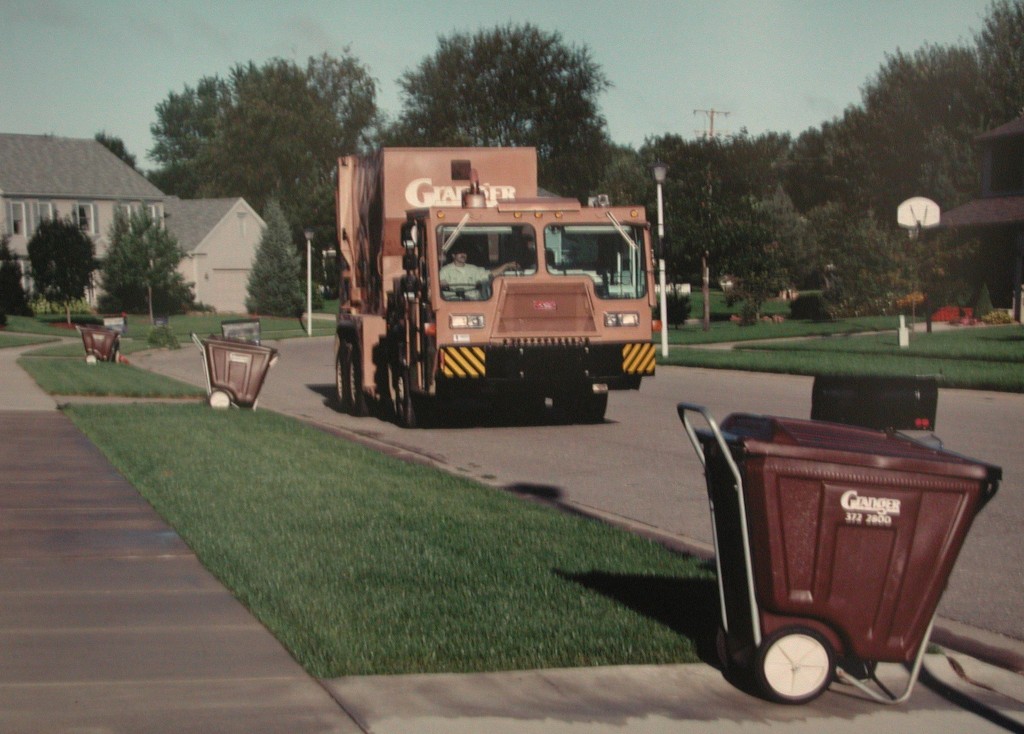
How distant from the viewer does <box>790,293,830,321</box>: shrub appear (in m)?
49.3

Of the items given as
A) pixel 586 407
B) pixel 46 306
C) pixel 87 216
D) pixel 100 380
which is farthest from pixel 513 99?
pixel 586 407

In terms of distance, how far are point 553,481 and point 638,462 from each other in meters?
1.56

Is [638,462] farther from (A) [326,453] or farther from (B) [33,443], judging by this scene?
(B) [33,443]

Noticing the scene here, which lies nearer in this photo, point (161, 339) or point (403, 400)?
point (403, 400)

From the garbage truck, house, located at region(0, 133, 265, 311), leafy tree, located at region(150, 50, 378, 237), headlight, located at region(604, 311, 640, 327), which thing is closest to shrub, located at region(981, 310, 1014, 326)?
the garbage truck

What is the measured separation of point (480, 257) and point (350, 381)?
4379mm

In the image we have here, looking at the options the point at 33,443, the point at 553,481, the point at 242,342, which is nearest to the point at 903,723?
the point at 553,481

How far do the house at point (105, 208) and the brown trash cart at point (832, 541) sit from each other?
207ft

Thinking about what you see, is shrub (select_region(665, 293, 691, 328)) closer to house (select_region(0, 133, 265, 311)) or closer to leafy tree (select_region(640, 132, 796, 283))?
leafy tree (select_region(640, 132, 796, 283))

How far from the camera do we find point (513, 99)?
289 feet

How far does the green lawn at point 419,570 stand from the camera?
5.99 metres

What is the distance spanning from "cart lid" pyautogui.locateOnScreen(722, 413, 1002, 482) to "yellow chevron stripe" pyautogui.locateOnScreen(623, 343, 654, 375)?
10822 millimetres

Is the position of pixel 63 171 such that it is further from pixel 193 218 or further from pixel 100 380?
pixel 100 380

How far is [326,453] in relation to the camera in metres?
13.4
